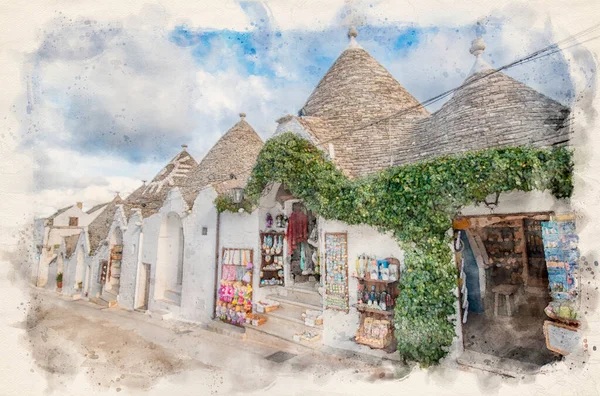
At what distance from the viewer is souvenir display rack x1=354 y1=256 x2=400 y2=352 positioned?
634cm

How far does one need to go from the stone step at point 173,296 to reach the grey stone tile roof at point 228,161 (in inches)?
150

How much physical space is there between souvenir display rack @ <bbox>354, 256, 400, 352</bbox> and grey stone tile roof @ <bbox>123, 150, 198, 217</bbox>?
1152 centimetres

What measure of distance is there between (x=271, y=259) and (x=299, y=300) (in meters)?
1.59

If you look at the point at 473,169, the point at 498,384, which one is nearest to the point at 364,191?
the point at 473,169

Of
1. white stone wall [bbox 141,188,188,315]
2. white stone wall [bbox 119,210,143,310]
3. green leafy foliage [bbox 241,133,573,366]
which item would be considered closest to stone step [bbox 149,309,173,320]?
white stone wall [bbox 141,188,188,315]

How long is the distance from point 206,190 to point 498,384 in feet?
31.8

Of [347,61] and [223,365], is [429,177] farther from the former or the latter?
[347,61]

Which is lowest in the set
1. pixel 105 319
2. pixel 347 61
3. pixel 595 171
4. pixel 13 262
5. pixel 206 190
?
pixel 105 319

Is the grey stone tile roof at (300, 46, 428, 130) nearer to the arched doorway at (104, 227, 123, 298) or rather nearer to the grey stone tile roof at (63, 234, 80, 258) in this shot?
the arched doorway at (104, 227, 123, 298)

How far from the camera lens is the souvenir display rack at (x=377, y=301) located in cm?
634

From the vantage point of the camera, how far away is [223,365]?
6.87 metres

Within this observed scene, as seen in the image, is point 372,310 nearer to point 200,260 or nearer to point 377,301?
point 377,301

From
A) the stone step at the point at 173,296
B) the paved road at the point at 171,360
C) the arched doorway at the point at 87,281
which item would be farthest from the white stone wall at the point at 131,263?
the arched doorway at the point at 87,281

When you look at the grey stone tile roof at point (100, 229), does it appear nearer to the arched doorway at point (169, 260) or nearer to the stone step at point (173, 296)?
the arched doorway at point (169, 260)
